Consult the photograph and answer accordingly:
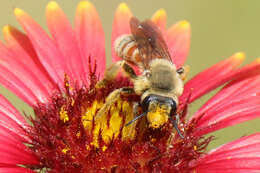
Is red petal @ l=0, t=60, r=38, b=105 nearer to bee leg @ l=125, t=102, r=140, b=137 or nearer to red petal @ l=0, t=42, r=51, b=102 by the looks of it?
red petal @ l=0, t=42, r=51, b=102

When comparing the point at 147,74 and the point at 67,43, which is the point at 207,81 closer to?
the point at 147,74

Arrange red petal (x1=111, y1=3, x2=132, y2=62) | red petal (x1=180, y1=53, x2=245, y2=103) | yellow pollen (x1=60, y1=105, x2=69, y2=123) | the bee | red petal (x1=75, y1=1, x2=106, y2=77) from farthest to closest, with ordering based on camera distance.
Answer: red petal (x1=111, y1=3, x2=132, y2=62), red petal (x1=75, y1=1, x2=106, y2=77), red petal (x1=180, y1=53, x2=245, y2=103), yellow pollen (x1=60, y1=105, x2=69, y2=123), the bee

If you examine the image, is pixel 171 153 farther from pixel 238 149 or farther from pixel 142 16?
pixel 142 16

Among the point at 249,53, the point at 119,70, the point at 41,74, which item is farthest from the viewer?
the point at 249,53

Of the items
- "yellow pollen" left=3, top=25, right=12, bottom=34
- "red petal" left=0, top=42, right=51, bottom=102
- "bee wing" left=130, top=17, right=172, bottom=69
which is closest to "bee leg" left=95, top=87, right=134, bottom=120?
"bee wing" left=130, top=17, right=172, bottom=69

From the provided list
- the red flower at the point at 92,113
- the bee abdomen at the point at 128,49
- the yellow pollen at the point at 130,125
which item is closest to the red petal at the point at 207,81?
the red flower at the point at 92,113

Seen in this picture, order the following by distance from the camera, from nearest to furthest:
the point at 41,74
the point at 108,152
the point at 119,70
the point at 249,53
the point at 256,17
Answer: the point at 108,152
the point at 119,70
the point at 41,74
the point at 249,53
the point at 256,17

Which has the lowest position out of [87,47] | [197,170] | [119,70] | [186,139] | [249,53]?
[197,170]

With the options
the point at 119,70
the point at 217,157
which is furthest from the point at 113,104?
the point at 217,157
